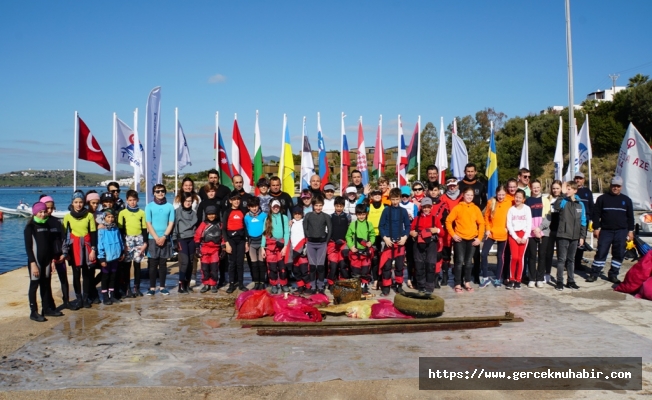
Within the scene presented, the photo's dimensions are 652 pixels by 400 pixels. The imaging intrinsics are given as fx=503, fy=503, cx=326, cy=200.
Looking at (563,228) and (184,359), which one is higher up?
(563,228)

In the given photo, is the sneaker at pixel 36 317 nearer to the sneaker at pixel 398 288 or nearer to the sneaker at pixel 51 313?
the sneaker at pixel 51 313

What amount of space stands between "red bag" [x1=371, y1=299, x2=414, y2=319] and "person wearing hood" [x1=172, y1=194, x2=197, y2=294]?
12.0 feet

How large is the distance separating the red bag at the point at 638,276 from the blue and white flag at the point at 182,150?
1294cm

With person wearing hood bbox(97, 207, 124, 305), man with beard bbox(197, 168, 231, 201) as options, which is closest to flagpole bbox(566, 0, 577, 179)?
man with beard bbox(197, 168, 231, 201)

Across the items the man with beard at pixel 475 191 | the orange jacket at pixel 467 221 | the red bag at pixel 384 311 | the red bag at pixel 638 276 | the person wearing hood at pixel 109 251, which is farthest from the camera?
the man with beard at pixel 475 191

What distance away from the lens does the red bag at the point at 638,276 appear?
333 inches

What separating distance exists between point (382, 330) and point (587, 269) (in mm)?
6617

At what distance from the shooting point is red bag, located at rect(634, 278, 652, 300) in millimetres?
8164

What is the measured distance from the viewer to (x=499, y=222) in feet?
30.3

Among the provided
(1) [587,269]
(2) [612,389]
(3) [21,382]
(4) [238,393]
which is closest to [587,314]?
(2) [612,389]

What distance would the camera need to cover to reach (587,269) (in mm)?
10891

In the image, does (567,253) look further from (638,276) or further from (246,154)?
(246,154)

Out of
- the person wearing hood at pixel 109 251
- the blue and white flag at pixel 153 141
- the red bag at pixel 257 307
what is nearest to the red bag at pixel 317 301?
the red bag at pixel 257 307

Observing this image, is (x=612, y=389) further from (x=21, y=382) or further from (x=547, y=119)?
(x=547, y=119)
